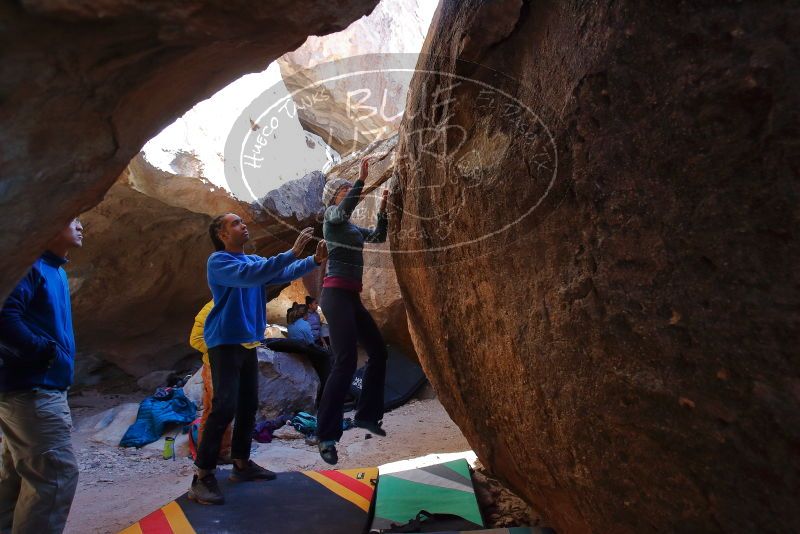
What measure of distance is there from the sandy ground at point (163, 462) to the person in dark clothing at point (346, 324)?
4.35 feet

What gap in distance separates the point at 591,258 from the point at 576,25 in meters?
0.73

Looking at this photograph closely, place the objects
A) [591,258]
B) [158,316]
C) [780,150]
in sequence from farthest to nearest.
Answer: [158,316]
[591,258]
[780,150]

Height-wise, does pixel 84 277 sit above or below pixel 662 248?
above

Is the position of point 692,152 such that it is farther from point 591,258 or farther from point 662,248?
point 591,258

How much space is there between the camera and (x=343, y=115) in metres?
15.8

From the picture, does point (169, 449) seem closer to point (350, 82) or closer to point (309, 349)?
point (309, 349)

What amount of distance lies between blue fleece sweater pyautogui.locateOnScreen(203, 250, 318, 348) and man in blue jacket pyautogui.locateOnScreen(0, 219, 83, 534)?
903 millimetres

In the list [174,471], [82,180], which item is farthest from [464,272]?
[174,471]

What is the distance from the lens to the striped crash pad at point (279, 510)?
2.84 meters

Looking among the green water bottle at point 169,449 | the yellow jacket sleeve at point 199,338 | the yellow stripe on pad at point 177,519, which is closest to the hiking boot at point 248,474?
the yellow stripe on pad at point 177,519

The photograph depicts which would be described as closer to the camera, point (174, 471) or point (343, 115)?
point (174, 471)

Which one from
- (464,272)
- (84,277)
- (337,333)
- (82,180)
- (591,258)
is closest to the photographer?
(82,180)

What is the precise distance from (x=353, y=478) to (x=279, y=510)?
681 mm

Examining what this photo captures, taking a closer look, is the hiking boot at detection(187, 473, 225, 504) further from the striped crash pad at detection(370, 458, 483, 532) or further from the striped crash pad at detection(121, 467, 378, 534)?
the striped crash pad at detection(370, 458, 483, 532)
